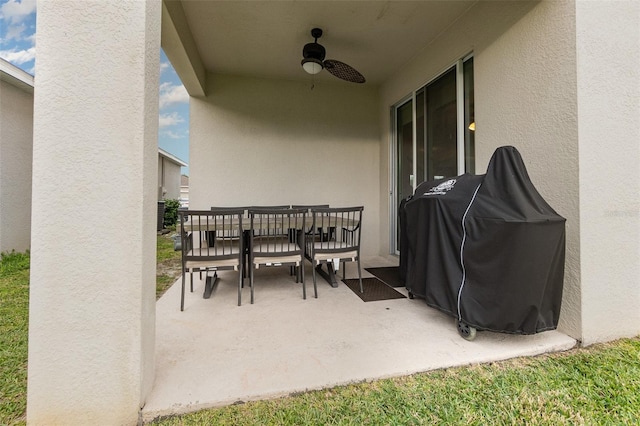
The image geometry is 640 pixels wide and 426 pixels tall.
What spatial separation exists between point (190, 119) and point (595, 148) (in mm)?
4747

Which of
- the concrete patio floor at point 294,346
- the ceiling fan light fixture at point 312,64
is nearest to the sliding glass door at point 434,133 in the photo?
the ceiling fan light fixture at point 312,64

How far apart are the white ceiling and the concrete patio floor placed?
3.06 meters

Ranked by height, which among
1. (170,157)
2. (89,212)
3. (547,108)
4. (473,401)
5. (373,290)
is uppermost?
(170,157)

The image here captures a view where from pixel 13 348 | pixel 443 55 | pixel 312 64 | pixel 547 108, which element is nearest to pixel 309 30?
pixel 312 64

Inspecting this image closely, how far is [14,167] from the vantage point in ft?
15.2

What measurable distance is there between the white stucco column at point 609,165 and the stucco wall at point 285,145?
309 centimetres

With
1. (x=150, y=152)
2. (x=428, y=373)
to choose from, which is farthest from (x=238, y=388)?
(x=150, y=152)

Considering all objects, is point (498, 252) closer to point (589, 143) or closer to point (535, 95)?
point (589, 143)

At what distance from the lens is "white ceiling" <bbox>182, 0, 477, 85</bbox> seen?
2768mm

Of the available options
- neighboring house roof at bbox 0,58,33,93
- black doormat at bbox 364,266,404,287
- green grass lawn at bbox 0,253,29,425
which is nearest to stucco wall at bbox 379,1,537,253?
black doormat at bbox 364,266,404,287

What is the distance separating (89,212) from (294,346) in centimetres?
140

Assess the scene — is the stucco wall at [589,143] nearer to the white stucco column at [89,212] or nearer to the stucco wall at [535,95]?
the stucco wall at [535,95]

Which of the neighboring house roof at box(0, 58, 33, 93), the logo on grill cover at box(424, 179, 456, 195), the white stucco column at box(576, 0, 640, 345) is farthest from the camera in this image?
the neighboring house roof at box(0, 58, 33, 93)

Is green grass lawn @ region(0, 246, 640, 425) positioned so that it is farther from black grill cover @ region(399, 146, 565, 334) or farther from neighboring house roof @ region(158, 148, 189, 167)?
neighboring house roof @ region(158, 148, 189, 167)
